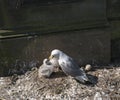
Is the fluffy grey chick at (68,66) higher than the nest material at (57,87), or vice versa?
the fluffy grey chick at (68,66)

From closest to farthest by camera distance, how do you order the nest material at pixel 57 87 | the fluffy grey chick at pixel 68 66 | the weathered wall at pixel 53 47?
the nest material at pixel 57 87, the fluffy grey chick at pixel 68 66, the weathered wall at pixel 53 47

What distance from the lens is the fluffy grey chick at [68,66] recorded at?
478 cm

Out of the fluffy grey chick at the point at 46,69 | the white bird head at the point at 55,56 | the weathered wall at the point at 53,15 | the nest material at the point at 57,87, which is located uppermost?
the weathered wall at the point at 53,15

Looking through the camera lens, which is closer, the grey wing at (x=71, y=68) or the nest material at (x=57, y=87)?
the nest material at (x=57, y=87)

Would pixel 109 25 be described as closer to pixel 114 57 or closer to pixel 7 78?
pixel 114 57

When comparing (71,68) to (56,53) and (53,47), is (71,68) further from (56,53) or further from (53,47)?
(53,47)

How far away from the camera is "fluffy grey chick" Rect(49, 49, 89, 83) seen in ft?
15.7

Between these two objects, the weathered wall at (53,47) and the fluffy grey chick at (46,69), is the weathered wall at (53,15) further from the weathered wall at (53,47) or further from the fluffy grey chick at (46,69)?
the fluffy grey chick at (46,69)

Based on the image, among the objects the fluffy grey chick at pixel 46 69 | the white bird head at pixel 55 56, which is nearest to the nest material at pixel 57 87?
the fluffy grey chick at pixel 46 69

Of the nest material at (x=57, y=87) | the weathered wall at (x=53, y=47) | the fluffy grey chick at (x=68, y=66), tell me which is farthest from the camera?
the weathered wall at (x=53, y=47)

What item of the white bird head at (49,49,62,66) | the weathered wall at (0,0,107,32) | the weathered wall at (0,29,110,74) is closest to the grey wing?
the white bird head at (49,49,62,66)

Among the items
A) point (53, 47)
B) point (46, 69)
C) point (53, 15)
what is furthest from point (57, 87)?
point (53, 15)

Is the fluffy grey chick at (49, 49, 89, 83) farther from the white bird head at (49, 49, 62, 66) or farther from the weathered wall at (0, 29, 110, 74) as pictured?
the weathered wall at (0, 29, 110, 74)

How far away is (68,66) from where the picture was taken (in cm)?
480
